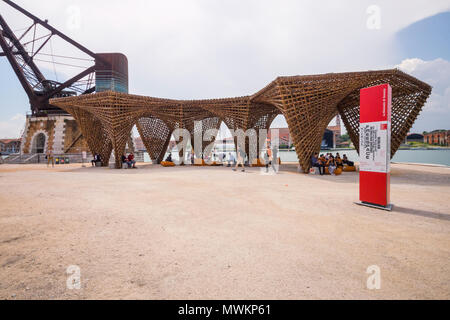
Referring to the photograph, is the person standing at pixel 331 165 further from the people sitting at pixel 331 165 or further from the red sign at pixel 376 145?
the red sign at pixel 376 145

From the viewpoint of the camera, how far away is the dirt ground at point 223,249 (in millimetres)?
1892

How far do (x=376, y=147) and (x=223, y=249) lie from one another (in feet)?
13.5

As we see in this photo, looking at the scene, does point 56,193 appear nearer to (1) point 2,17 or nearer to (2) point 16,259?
(2) point 16,259

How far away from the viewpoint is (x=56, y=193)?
5.84 m

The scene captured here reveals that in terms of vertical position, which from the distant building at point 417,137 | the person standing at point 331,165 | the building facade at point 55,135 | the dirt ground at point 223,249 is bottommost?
the dirt ground at point 223,249

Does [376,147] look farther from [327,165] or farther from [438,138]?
[438,138]

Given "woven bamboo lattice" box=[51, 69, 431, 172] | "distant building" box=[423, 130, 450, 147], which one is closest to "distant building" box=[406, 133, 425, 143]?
"distant building" box=[423, 130, 450, 147]

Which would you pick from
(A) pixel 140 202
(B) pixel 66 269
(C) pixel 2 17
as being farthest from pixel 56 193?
(C) pixel 2 17

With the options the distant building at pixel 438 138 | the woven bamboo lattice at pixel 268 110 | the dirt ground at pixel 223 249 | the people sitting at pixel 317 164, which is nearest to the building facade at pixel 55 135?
the woven bamboo lattice at pixel 268 110

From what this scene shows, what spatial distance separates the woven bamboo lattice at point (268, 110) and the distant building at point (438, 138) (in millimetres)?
91047

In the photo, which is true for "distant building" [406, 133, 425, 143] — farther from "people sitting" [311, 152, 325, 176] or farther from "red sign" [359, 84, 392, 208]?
"red sign" [359, 84, 392, 208]

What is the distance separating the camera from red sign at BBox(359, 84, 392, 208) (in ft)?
14.6

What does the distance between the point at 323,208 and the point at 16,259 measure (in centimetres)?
475
